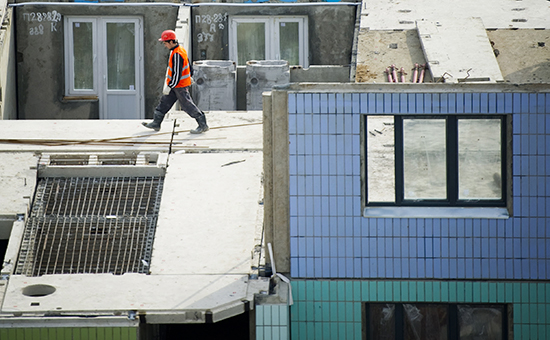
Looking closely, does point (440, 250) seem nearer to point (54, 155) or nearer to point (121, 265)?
point (121, 265)

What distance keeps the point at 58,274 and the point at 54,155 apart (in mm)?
2580

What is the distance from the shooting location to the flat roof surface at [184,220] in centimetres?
819

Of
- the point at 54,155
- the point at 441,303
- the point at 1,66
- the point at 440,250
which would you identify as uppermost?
the point at 1,66

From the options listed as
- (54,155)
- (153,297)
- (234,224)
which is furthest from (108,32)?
(153,297)

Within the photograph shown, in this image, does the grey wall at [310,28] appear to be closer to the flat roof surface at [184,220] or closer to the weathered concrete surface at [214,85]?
the weathered concrete surface at [214,85]

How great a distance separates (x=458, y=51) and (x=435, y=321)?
598 cm

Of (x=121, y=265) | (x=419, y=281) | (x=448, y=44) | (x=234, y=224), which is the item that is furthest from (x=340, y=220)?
(x=448, y=44)

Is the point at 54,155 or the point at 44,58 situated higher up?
the point at 44,58

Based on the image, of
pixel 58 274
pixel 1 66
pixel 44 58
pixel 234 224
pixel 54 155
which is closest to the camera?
pixel 58 274

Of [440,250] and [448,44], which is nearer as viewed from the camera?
[440,250]

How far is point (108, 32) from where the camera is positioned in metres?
17.4

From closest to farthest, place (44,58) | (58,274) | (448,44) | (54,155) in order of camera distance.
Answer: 1. (58,274)
2. (54,155)
3. (448,44)
4. (44,58)

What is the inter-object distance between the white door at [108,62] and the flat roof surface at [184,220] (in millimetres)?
4243

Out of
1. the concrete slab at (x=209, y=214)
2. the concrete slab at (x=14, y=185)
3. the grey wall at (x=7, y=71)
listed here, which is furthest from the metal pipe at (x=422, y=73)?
the grey wall at (x=7, y=71)
